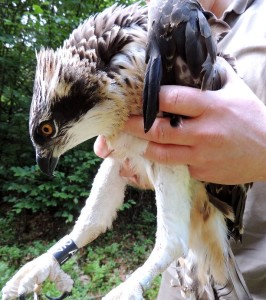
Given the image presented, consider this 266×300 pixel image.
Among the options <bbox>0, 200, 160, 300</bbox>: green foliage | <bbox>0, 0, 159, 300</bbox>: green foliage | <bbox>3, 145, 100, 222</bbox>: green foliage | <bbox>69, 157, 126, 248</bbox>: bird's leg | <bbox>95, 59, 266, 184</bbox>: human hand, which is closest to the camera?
<bbox>95, 59, 266, 184</bbox>: human hand

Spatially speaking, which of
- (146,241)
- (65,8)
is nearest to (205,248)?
(146,241)

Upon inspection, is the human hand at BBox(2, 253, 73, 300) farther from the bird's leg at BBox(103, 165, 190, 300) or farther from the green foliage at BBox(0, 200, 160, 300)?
the green foliage at BBox(0, 200, 160, 300)

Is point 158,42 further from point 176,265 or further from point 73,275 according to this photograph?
point 73,275

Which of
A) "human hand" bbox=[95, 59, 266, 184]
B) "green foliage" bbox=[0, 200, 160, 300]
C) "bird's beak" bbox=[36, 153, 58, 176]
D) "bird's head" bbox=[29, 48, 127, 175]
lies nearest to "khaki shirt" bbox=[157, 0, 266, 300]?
"human hand" bbox=[95, 59, 266, 184]

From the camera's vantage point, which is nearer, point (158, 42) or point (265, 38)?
point (158, 42)

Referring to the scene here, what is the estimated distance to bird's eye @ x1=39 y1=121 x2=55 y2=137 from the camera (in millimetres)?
2088

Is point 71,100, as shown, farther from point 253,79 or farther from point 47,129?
point 253,79

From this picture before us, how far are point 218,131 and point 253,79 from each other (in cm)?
51

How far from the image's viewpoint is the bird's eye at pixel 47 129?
2088 millimetres

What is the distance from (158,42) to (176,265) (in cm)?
144

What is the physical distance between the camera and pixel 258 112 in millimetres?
1786

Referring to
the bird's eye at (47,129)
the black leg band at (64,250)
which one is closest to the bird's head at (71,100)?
the bird's eye at (47,129)

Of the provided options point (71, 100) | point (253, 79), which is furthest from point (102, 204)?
point (253, 79)

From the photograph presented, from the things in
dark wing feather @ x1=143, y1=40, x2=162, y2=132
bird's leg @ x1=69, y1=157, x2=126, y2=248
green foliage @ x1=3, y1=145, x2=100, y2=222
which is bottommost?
green foliage @ x1=3, y1=145, x2=100, y2=222
